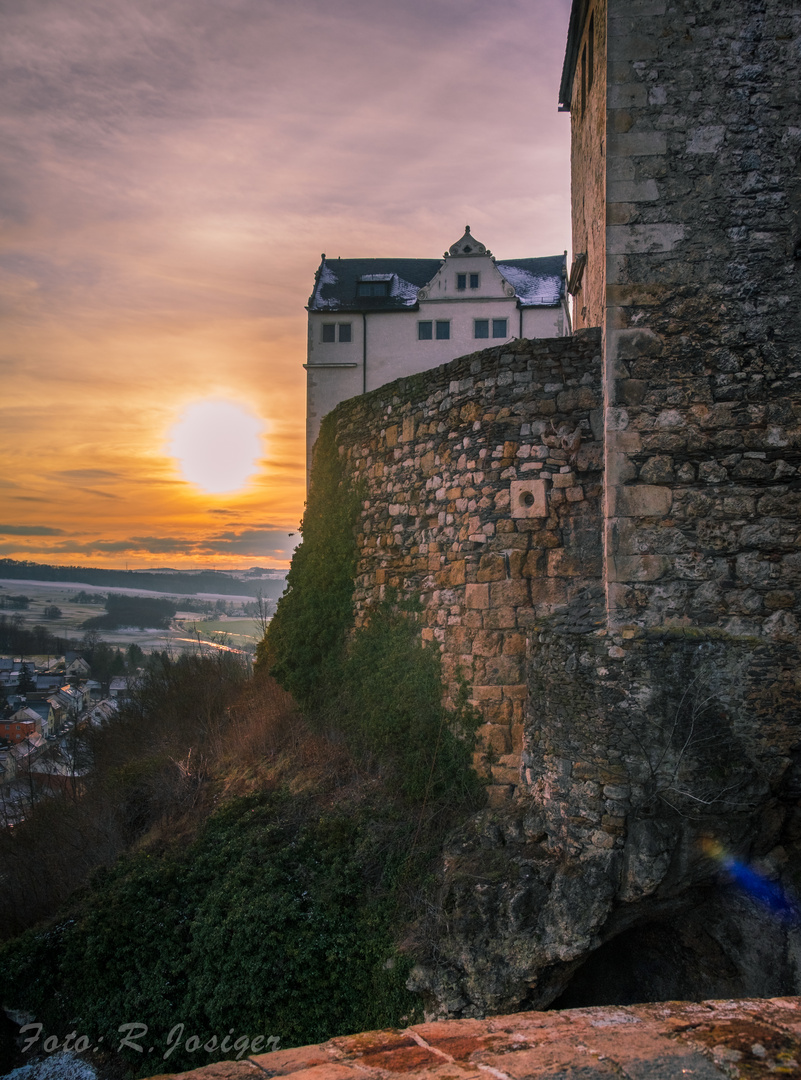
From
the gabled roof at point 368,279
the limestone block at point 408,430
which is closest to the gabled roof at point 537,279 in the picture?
the gabled roof at point 368,279

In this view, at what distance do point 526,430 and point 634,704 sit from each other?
9.86 feet

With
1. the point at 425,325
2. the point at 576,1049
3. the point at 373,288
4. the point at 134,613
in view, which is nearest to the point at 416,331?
the point at 425,325

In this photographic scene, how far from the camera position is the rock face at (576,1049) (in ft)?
6.70

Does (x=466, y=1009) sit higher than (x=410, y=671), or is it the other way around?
(x=410, y=671)

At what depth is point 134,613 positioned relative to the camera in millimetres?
76312

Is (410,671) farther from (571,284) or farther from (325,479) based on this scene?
(571,284)

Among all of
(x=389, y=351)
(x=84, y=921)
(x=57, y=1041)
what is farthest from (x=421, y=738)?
(x=389, y=351)

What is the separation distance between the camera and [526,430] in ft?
23.2

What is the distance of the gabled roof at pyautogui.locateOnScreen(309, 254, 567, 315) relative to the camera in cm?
2273

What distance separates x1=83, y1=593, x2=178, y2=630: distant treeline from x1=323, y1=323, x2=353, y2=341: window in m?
51.0

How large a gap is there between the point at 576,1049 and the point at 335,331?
22311mm

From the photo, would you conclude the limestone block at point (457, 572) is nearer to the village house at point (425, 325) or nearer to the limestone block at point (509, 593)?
the limestone block at point (509, 593)

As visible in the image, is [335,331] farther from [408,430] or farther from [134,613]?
[134,613]

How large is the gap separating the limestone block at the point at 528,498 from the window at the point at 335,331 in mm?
16897
